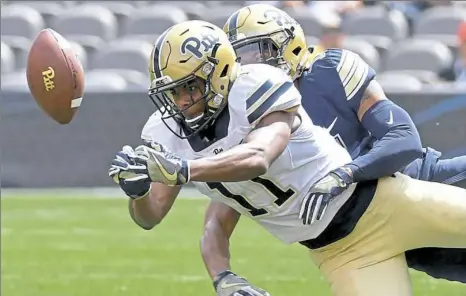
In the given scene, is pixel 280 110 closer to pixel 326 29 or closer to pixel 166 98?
pixel 166 98

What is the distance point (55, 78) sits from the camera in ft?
13.3

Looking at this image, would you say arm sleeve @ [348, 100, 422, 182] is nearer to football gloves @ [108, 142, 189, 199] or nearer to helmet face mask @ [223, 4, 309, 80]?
helmet face mask @ [223, 4, 309, 80]

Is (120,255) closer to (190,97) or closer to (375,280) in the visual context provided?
(375,280)

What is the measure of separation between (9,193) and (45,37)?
5636mm

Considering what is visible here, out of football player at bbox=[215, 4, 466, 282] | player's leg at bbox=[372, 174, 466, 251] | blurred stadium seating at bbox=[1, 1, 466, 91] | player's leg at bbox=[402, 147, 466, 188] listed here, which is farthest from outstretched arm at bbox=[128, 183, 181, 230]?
blurred stadium seating at bbox=[1, 1, 466, 91]

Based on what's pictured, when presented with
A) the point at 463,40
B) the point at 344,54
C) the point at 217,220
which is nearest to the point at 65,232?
the point at 463,40

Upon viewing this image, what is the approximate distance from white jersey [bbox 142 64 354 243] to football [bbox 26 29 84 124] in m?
0.31

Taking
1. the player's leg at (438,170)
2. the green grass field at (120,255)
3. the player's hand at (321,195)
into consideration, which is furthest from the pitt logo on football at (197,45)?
the green grass field at (120,255)

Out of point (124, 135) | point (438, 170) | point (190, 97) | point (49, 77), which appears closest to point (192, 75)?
point (190, 97)

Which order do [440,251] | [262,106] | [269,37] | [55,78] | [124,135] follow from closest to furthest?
[262,106] < [55,78] < [440,251] < [269,37] < [124,135]

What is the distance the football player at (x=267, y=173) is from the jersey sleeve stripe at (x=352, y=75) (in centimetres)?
23

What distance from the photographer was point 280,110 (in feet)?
11.7

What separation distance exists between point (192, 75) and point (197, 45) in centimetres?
11

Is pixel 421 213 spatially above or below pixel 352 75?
below
